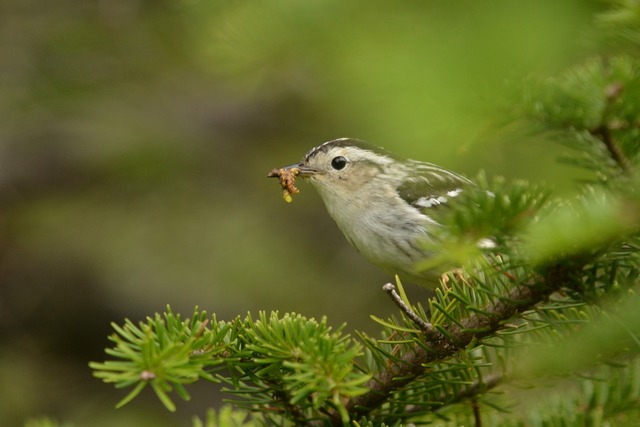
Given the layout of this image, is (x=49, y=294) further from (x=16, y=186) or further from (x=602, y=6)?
(x=602, y=6)

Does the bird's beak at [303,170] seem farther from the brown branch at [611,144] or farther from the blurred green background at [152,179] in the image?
the brown branch at [611,144]

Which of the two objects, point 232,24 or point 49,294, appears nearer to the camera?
A: point 232,24

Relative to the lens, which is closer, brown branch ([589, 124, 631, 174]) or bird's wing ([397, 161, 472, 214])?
brown branch ([589, 124, 631, 174])

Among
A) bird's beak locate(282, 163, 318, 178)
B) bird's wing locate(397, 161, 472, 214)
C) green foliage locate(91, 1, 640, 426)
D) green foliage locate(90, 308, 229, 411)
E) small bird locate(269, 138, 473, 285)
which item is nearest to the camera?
green foliage locate(91, 1, 640, 426)

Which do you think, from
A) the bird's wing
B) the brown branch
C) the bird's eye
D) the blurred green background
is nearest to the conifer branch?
the brown branch

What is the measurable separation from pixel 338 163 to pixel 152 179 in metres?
1.99

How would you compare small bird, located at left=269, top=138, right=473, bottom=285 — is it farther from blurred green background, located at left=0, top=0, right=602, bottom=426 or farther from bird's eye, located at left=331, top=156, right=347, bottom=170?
blurred green background, located at left=0, top=0, right=602, bottom=426

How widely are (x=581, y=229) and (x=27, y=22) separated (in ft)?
15.2

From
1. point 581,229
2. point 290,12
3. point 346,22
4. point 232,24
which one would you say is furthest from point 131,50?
point 581,229

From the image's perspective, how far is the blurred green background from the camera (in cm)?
438

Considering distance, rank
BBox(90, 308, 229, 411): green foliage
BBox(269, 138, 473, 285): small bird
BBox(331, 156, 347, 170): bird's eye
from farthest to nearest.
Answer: BBox(331, 156, 347, 170): bird's eye → BBox(269, 138, 473, 285): small bird → BBox(90, 308, 229, 411): green foliage

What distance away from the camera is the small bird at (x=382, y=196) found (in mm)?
3286

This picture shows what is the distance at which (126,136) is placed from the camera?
538 cm

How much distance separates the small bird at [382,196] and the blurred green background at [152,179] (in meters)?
0.20
